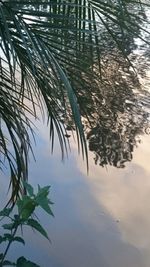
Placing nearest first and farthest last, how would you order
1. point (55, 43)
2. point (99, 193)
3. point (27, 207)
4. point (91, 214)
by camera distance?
point (27, 207)
point (55, 43)
point (91, 214)
point (99, 193)

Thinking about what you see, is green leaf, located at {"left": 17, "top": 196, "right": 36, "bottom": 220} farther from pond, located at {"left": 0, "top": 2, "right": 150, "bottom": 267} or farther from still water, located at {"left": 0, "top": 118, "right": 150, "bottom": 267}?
still water, located at {"left": 0, "top": 118, "right": 150, "bottom": 267}

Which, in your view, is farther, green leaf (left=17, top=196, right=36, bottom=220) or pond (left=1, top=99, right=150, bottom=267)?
pond (left=1, top=99, right=150, bottom=267)

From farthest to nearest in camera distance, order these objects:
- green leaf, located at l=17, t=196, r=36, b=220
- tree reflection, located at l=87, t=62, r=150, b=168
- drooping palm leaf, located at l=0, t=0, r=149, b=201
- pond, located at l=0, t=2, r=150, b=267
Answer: tree reflection, located at l=87, t=62, r=150, b=168 < pond, located at l=0, t=2, r=150, b=267 < drooping palm leaf, located at l=0, t=0, r=149, b=201 < green leaf, located at l=17, t=196, r=36, b=220

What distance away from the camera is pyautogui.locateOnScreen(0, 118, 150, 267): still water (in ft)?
7.04

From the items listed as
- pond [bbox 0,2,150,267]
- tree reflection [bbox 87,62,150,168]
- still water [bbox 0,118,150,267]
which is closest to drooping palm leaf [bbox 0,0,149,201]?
pond [bbox 0,2,150,267]

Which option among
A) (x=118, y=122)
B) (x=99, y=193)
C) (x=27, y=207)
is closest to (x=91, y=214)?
(x=99, y=193)

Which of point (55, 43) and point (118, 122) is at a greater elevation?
point (55, 43)

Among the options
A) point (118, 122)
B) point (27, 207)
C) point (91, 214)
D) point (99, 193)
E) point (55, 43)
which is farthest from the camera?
point (118, 122)

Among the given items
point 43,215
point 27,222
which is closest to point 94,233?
point 43,215

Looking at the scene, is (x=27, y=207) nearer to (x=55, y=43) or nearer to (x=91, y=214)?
(x=55, y=43)

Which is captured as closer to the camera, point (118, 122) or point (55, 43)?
point (55, 43)

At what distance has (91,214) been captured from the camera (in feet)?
8.14

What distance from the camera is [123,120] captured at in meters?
3.79

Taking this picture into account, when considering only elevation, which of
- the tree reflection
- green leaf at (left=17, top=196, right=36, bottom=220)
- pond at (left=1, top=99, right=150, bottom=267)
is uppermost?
the tree reflection
